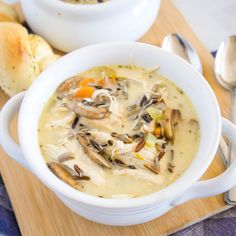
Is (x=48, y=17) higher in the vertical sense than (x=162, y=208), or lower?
higher

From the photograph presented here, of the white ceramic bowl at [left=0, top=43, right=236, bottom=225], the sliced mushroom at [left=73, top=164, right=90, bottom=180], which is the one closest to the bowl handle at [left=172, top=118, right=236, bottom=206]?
the white ceramic bowl at [left=0, top=43, right=236, bottom=225]

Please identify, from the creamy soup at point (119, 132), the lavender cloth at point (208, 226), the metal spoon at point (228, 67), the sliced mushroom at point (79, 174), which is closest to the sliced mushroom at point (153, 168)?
the creamy soup at point (119, 132)

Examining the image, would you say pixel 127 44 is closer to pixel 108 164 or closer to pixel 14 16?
pixel 108 164

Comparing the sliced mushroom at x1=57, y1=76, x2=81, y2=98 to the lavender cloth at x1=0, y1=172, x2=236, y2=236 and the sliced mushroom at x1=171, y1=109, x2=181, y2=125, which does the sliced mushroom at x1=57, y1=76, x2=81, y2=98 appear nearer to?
the sliced mushroom at x1=171, y1=109, x2=181, y2=125

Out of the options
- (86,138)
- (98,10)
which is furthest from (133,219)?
(98,10)

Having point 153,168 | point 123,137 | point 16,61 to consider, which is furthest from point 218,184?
point 16,61

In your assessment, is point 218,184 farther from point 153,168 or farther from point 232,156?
point 232,156

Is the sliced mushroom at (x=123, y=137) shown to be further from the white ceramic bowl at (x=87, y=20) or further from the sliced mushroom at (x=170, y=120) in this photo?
the white ceramic bowl at (x=87, y=20)
